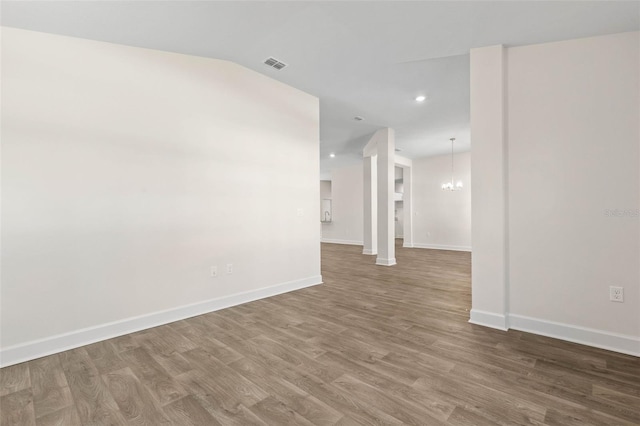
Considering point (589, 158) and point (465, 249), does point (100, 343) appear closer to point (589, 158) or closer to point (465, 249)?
point (589, 158)

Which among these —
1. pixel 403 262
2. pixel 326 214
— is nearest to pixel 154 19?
pixel 403 262

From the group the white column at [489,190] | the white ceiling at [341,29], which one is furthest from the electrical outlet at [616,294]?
the white ceiling at [341,29]

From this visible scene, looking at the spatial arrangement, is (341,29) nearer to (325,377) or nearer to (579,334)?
(325,377)

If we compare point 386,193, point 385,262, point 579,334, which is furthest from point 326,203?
point 579,334

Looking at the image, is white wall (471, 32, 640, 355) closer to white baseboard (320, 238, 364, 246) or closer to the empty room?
the empty room

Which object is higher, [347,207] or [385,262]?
[347,207]

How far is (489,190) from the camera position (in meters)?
2.87

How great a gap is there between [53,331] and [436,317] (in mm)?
3550

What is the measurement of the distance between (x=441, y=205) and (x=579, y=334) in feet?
22.6

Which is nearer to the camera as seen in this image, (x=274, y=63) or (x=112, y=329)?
(x=112, y=329)

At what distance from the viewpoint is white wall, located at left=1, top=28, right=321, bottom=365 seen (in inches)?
91.4

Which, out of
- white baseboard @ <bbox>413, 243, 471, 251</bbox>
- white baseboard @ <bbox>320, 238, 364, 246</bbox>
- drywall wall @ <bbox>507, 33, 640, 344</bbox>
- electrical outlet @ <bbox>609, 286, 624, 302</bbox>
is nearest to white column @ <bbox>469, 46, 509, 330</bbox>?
drywall wall @ <bbox>507, 33, 640, 344</bbox>

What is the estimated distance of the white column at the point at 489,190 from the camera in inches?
110

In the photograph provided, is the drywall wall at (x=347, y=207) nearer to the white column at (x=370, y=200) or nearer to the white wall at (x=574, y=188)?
the white column at (x=370, y=200)
